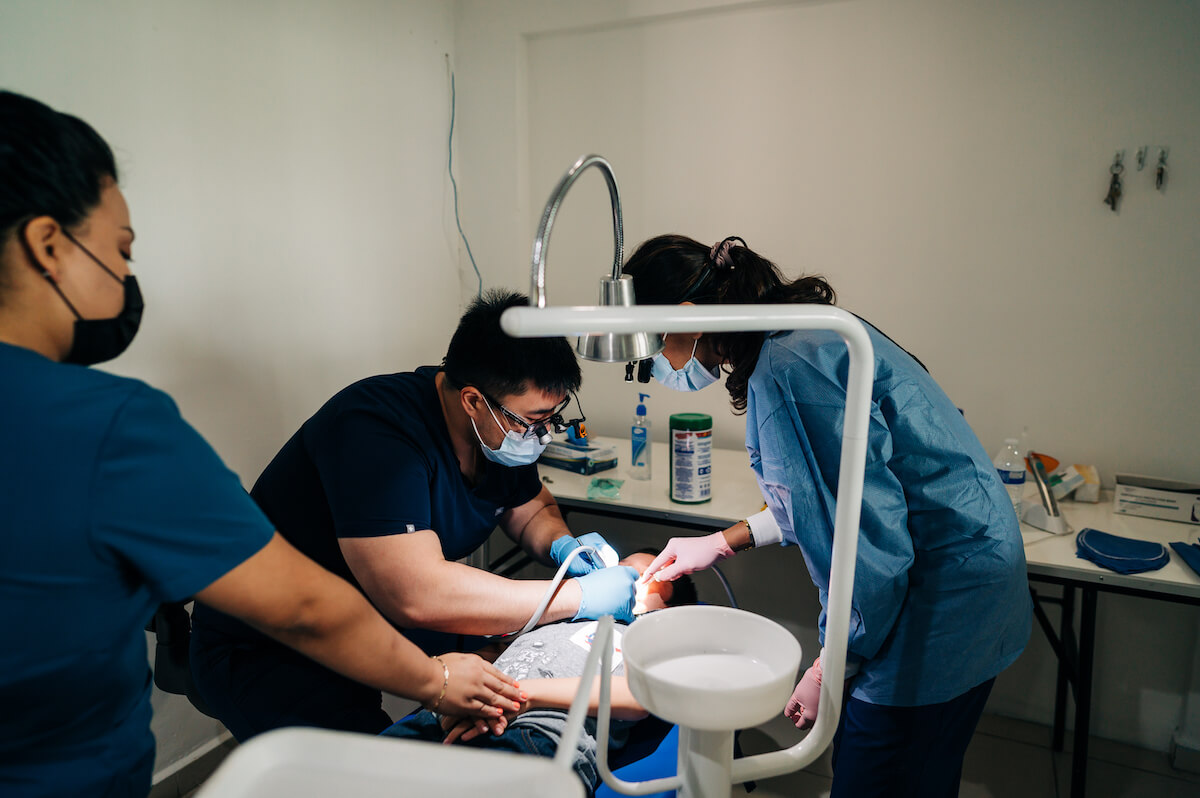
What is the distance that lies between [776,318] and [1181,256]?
2.12 meters

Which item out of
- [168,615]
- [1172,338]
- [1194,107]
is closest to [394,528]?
[168,615]

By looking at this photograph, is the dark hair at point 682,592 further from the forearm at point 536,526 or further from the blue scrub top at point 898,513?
the blue scrub top at point 898,513

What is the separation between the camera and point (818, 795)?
205 centimetres

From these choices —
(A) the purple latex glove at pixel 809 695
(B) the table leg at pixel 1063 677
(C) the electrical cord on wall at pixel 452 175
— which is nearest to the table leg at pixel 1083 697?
(B) the table leg at pixel 1063 677

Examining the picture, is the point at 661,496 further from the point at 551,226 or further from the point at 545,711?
the point at 551,226

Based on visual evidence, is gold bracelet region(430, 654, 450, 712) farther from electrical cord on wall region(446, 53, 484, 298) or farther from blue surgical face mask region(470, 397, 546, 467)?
electrical cord on wall region(446, 53, 484, 298)

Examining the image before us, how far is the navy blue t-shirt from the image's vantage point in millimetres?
1370

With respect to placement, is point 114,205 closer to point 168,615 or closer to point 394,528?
point 394,528

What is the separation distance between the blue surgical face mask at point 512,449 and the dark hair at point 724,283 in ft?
1.38

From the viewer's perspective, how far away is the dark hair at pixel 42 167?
2.23ft

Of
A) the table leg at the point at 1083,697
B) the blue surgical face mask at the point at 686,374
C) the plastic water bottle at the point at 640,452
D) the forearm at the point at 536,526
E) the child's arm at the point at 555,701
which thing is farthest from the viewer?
the plastic water bottle at the point at 640,452

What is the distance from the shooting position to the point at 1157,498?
193 centimetres

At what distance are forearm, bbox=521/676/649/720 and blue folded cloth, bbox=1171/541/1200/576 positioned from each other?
1.35 metres

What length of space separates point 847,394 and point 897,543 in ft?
1.67
